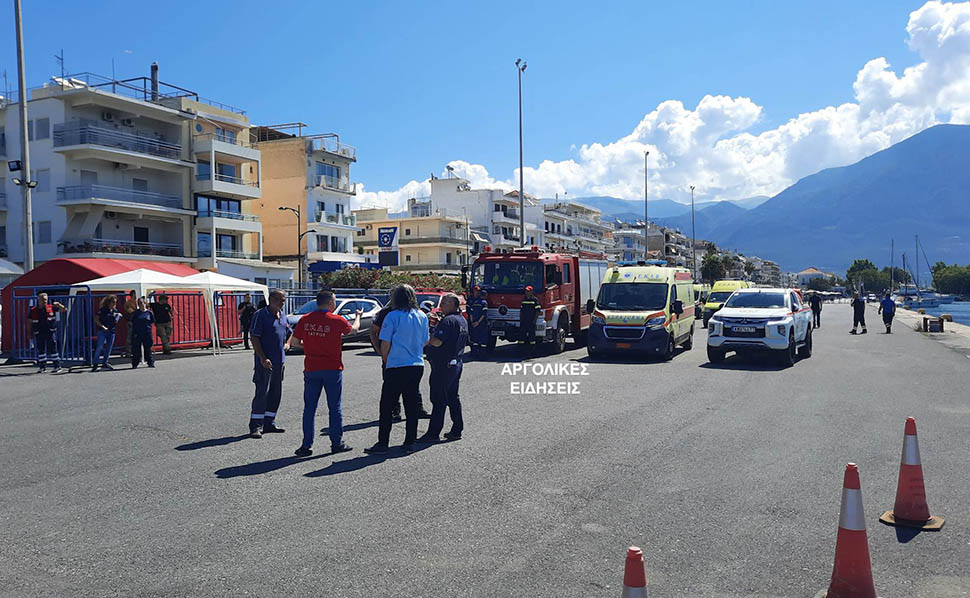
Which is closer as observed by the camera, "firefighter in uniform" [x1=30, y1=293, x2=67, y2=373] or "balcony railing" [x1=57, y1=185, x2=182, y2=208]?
"firefighter in uniform" [x1=30, y1=293, x2=67, y2=373]

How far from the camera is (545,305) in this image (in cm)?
1991

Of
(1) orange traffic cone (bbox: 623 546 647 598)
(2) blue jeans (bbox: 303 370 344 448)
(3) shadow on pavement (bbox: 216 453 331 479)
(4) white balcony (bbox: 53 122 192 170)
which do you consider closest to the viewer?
(1) orange traffic cone (bbox: 623 546 647 598)

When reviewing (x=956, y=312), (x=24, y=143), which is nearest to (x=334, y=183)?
(x=24, y=143)

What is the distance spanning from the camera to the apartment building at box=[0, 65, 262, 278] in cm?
4328

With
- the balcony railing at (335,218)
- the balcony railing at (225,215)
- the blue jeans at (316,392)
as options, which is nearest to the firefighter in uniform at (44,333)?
the blue jeans at (316,392)

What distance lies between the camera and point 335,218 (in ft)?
205

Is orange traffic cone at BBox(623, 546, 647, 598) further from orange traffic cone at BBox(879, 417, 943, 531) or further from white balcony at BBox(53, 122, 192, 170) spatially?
white balcony at BBox(53, 122, 192, 170)

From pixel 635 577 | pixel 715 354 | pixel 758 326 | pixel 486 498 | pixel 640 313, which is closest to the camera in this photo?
pixel 635 577

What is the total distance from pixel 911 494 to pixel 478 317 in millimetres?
14799

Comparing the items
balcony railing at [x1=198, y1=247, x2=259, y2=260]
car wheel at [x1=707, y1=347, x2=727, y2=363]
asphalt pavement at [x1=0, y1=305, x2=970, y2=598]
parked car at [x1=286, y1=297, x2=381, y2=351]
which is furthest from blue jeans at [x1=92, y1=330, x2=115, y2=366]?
balcony railing at [x1=198, y1=247, x2=259, y2=260]

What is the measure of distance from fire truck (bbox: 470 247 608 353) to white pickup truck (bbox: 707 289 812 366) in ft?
13.9

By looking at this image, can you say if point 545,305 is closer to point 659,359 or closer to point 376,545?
point 659,359

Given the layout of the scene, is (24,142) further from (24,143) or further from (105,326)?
(105,326)

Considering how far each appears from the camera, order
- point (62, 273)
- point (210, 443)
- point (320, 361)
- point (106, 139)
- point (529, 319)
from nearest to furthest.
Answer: point (320, 361), point (210, 443), point (529, 319), point (62, 273), point (106, 139)
